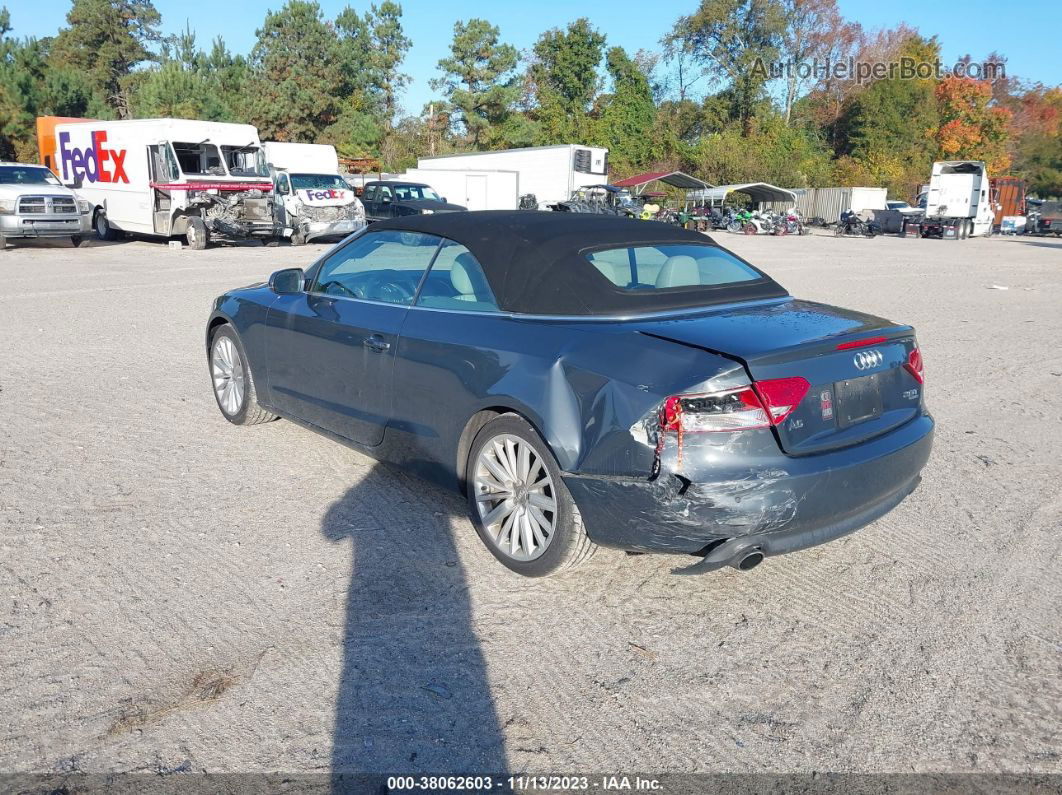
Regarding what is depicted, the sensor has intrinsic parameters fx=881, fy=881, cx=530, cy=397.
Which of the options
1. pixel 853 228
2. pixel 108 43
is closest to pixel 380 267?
pixel 853 228

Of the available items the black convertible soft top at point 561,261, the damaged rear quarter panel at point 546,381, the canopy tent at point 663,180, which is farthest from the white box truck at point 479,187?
the damaged rear quarter panel at point 546,381

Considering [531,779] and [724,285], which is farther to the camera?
[724,285]

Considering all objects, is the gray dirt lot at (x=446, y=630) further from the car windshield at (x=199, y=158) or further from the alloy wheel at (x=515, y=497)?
the car windshield at (x=199, y=158)

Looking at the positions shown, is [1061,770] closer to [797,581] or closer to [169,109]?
[797,581]

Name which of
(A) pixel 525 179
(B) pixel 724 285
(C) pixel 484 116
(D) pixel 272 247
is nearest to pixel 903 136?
(C) pixel 484 116

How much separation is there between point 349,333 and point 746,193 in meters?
43.6

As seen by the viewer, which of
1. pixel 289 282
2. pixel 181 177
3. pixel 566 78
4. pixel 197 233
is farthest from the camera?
pixel 566 78

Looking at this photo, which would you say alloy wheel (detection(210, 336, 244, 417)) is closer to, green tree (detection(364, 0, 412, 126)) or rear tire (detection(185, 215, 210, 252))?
rear tire (detection(185, 215, 210, 252))

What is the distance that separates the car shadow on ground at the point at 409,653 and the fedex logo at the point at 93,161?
20.6 m

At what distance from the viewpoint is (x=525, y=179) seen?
1585 inches

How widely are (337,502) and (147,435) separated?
76.7 inches

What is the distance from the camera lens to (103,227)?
23.6m

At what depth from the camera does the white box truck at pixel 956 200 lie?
38.6 m
